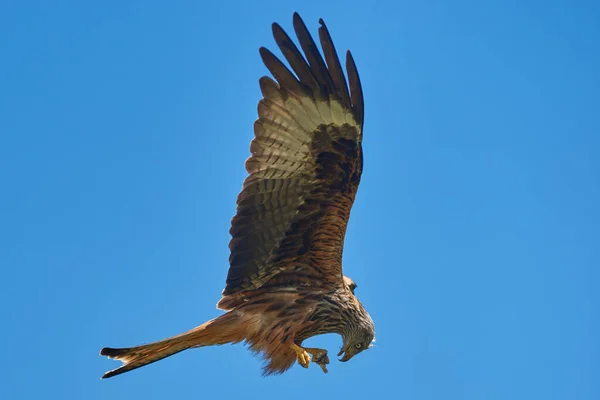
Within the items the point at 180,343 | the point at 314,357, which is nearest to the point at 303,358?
the point at 314,357

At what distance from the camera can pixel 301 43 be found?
8047mm

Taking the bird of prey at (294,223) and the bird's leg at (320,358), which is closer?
the bird of prey at (294,223)

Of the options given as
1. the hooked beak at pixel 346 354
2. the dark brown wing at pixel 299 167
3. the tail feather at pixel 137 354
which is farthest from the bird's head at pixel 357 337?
the tail feather at pixel 137 354

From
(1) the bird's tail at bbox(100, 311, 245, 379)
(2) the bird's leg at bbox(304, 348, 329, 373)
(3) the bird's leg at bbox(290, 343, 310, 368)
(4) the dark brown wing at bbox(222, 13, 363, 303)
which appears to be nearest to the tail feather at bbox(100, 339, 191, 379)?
(1) the bird's tail at bbox(100, 311, 245, 379)

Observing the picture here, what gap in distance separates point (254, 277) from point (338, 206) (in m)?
1.03

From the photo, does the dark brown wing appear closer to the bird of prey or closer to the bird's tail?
the bird of prey

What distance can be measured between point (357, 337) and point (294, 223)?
1.26m

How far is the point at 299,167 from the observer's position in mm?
8461

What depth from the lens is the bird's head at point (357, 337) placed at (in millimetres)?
8812

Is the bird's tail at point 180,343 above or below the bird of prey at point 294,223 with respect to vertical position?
below

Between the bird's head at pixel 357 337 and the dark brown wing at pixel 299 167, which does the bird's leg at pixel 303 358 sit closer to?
the bird's head at pixel 357 337

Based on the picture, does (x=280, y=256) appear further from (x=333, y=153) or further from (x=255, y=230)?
(x=333, y=153)

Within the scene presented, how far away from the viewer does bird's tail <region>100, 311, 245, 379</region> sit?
26.8 feet

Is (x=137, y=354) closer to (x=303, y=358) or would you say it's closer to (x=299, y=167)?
(x=303, y=358)
